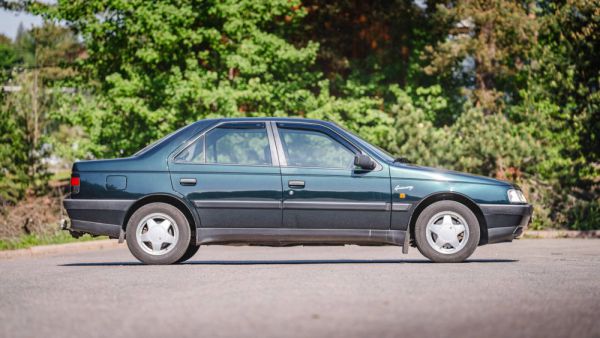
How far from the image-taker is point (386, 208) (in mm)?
10312

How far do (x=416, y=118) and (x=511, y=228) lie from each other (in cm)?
1018

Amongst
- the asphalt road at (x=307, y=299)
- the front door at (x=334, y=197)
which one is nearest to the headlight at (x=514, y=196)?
the asphalt road at (x=307, y=299)

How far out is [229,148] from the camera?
34.8 feet

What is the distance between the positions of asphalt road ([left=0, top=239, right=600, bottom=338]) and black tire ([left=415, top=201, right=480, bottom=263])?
0.22m

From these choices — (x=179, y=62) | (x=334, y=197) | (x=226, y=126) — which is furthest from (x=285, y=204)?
(x=179, y=62)

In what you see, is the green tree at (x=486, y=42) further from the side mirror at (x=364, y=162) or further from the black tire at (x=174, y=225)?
the black tire at (x=174, y=225)

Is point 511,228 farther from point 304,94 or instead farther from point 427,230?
point 304,94

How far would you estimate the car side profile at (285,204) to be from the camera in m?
10.3

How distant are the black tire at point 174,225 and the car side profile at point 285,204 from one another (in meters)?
0.01

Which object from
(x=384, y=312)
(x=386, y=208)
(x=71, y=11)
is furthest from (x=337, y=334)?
(x=71, y=11)

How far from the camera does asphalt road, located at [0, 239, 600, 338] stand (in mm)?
5797

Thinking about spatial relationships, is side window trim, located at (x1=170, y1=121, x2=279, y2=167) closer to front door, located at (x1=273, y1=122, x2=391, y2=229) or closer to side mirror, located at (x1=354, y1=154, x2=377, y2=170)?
front door, located at (x1=273, y1=122, x2=391, y2=229)

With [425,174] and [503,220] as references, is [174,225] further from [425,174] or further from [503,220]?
[503,220]

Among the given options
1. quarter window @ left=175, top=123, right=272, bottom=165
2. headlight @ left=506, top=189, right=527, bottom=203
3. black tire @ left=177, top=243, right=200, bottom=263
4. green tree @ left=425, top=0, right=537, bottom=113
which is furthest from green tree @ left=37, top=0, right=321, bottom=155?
headlight @ left=506, top=189, right=527, bottom=203
